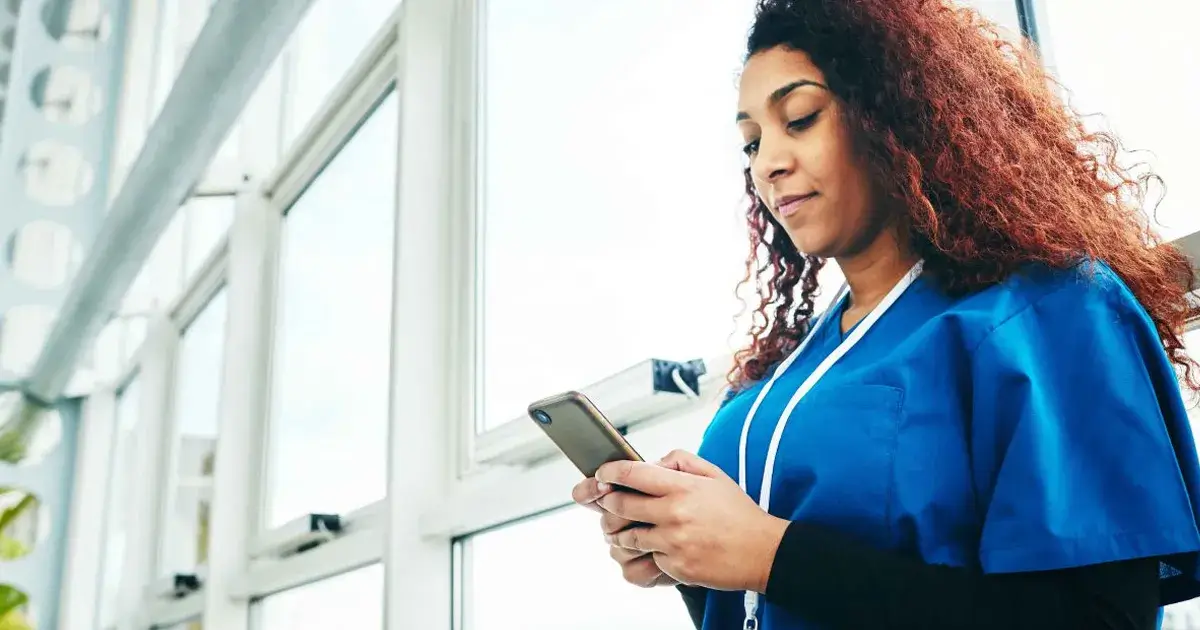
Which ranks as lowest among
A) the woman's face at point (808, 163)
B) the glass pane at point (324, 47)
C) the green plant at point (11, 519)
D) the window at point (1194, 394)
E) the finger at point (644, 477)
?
the finger at point (644, 477)

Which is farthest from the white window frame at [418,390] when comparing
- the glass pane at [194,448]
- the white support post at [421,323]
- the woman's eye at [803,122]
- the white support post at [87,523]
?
the white support post at [87,523]

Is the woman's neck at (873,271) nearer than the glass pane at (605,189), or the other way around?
the woman's neck at (873,271)

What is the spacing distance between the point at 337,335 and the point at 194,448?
1.69 metres

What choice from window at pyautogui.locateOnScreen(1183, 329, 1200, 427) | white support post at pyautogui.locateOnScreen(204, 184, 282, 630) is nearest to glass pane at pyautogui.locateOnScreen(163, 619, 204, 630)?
white support post at pyautogui.locateOnScreen(204, 184, 282, 630)

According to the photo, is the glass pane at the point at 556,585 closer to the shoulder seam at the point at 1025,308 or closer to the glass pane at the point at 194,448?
the shoulder seam at the point at 1025,308

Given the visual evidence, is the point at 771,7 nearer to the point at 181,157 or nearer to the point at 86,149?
the point at 181,157

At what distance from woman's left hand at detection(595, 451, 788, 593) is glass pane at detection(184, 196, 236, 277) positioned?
3.84 meters

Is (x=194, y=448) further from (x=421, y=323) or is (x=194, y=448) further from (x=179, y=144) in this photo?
(x=421, y=323)

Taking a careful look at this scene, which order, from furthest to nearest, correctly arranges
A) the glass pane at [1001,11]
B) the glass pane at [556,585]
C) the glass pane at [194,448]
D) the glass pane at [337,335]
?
the glass pane at [194,448] → the glass pane at [337,335] → the glass pane at [556,585] → the glass pane at [1001,11]

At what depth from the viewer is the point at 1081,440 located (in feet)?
2.30

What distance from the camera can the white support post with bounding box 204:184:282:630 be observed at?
328 centimetres

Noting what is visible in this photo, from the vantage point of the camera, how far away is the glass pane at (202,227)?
446 cm

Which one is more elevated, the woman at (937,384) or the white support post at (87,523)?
the white support post at (87,523)

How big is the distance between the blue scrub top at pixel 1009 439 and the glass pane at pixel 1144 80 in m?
0.33
